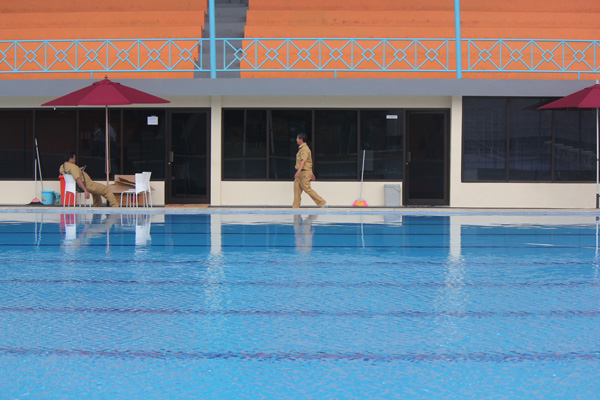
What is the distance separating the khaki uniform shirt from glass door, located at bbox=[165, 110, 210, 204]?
8.96 feet

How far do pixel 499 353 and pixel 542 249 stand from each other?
613 centimetres

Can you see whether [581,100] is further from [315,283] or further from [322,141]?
[315,283]

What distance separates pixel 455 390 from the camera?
429cm

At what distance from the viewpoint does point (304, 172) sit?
18062mm

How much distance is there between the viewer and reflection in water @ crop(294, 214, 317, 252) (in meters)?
11.1

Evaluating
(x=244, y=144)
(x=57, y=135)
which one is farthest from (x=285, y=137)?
(x=57, y=135)

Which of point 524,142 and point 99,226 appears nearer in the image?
point 99,226

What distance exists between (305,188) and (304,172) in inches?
14.5

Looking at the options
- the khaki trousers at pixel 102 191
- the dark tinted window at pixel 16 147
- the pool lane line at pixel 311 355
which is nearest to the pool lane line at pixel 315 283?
the pool lane line at pixel 311 355

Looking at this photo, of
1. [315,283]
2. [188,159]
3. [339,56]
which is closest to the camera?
[315,283]

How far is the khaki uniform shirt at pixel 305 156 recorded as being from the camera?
17969 mm

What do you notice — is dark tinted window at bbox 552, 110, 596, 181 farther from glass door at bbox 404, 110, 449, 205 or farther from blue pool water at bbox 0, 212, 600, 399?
blue pool water at bbox 0, 212, 600, 399

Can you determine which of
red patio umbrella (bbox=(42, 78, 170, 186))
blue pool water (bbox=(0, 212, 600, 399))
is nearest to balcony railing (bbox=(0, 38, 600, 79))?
red patio umbrella (bbox=(42, 78, 170, 186))

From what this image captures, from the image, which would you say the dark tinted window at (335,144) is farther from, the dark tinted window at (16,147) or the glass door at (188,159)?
the dark tinted window at (16,147)
